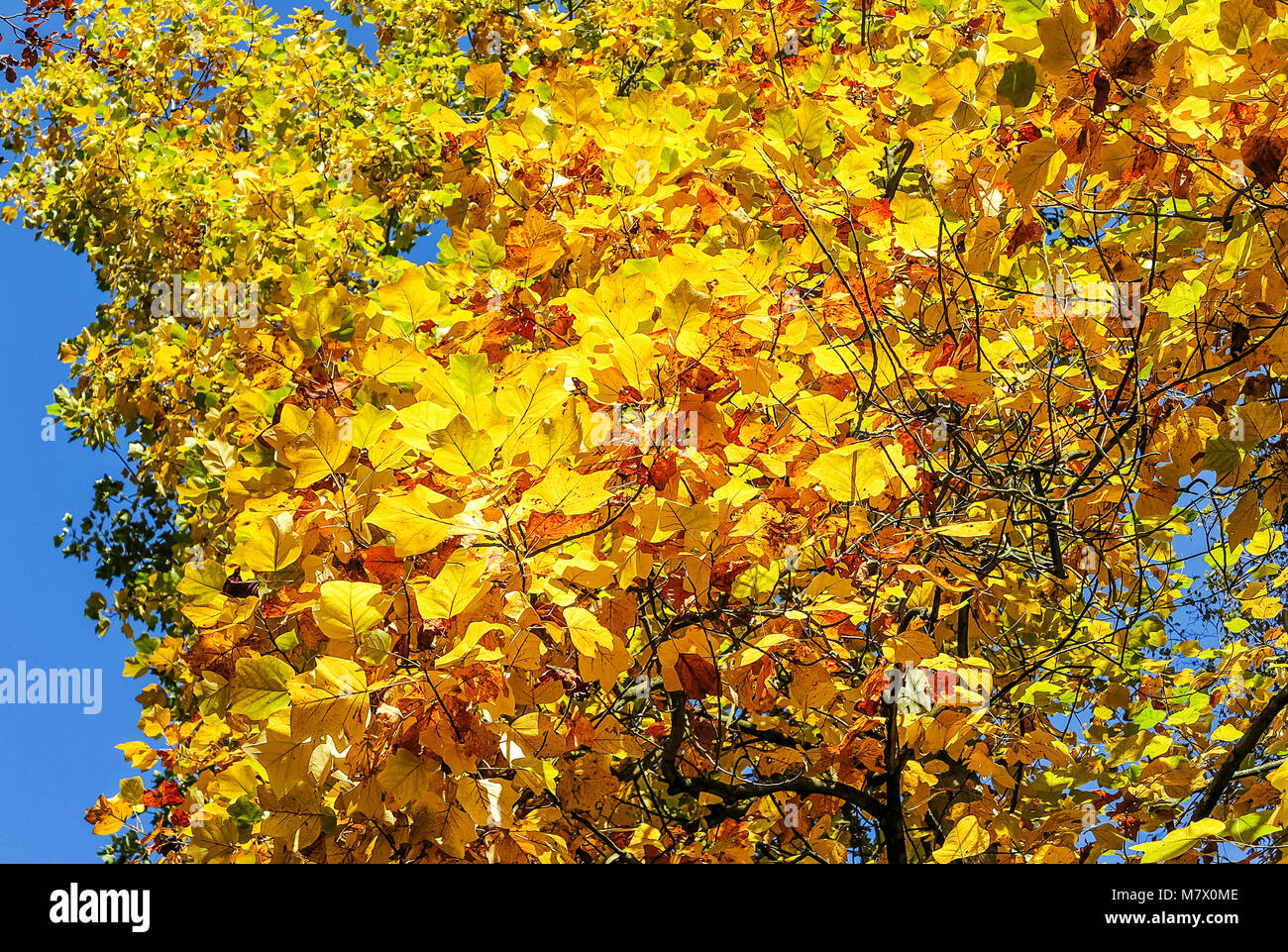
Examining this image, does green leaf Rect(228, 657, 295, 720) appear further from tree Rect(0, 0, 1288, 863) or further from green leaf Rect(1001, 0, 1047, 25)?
green leaf Rect(1001, 0, 1047, 25)

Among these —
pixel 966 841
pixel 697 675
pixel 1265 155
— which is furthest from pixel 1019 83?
pixel 966 841

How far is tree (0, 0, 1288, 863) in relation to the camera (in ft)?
4.91

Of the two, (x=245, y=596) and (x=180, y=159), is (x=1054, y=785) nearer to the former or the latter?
(x=245, y=596)

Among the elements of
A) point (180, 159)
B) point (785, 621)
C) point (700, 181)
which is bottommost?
point (785, 621)

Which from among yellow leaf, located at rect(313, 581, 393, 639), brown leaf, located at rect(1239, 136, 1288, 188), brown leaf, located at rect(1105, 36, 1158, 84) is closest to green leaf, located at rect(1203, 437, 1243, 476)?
brown leaf, located at rect(1239, 136, 1288, 188)

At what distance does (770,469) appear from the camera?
6.16 feet

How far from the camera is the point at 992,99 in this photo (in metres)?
2.24

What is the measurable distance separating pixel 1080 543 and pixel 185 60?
6.59 m

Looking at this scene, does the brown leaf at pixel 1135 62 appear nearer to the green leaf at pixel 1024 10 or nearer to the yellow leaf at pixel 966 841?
the green leaf at pixel 1024 10

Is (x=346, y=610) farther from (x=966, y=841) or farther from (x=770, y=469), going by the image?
(x=966, y=841)

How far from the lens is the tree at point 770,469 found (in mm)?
1498

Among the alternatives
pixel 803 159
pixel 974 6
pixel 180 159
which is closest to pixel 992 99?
pixel 803 159

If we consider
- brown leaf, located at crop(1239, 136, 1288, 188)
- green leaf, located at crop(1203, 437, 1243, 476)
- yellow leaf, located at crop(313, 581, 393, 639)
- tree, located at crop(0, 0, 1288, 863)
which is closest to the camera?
yellow leaf, located at crop(313, 581, 393, 639)
